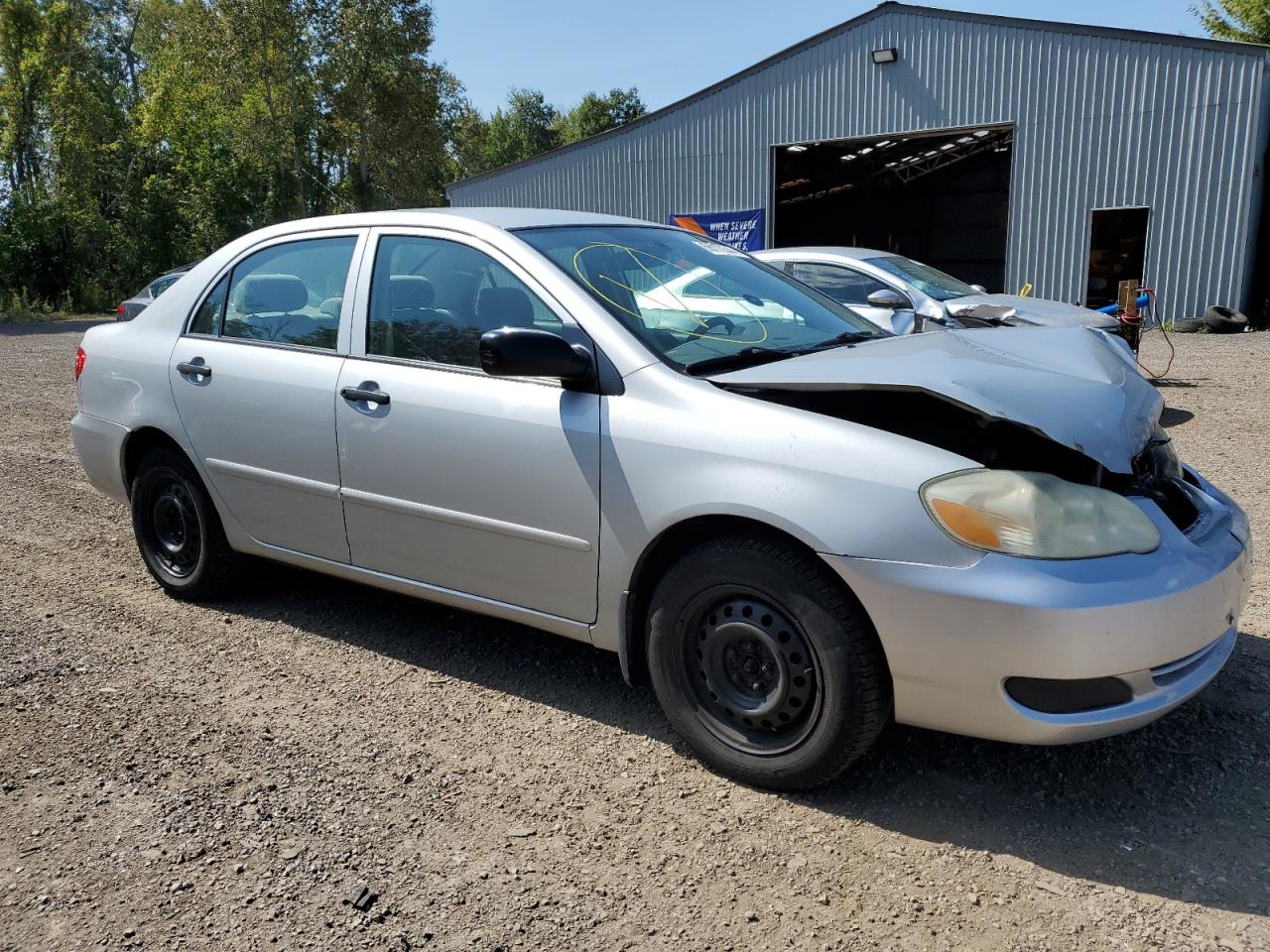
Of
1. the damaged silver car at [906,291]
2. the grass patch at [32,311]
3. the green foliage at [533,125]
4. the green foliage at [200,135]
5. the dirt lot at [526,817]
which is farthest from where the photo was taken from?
the green foliage at [533,125]

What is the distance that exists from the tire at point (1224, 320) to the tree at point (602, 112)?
5862 cm

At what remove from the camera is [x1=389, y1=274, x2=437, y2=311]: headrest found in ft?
12.1

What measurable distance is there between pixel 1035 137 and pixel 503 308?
18.0 metres

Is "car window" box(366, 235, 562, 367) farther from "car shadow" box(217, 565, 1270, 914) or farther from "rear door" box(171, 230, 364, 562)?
"car shadow" box(217, 565, 1270, 914)

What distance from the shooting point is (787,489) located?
2.74m

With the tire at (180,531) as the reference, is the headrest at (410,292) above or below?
above

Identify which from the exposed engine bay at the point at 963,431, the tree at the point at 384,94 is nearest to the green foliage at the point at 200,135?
the tree at the point at 384,94

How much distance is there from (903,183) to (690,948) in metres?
30.5

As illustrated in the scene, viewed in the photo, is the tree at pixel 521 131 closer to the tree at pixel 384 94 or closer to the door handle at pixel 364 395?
the tree at pixel 384 94

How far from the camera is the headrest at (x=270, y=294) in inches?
162

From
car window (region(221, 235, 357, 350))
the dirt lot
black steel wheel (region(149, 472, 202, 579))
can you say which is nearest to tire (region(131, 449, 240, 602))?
black steel wheel (region(149, 472, 202, 579))

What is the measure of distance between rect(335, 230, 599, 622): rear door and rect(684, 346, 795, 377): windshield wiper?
35 centimetres

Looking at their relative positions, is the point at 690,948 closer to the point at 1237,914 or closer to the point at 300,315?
the point at 1237,914

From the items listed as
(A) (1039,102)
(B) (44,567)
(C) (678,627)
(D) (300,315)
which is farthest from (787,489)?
(A) (1039,102)
